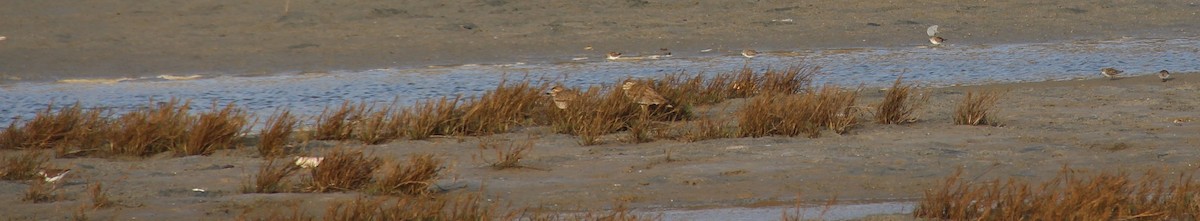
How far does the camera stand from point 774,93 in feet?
33.5

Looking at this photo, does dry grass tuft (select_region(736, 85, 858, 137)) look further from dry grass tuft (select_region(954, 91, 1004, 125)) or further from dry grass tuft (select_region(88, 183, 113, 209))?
dry grass tuft (select_region(88, 183, 113, 209))

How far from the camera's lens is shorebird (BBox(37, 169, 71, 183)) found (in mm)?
7070

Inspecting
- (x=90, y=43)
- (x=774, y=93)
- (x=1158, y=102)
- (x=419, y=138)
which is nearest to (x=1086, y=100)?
(x=1158, y=102)

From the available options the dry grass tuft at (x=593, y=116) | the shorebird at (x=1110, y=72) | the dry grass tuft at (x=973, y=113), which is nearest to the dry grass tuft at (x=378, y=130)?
the dry grass tuft at (x=593, y=116)

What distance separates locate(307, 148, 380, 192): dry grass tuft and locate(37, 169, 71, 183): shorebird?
1072 mm

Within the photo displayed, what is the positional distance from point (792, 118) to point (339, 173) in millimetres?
2677

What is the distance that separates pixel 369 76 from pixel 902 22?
220 inches

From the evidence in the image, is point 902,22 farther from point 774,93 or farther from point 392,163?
point 392,163

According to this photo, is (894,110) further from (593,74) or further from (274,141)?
(593,74)

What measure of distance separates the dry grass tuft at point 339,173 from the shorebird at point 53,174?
3.52 feet

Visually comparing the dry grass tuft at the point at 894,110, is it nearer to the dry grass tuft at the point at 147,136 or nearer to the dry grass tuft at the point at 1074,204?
the dry grass tuft at the point at 1074,204

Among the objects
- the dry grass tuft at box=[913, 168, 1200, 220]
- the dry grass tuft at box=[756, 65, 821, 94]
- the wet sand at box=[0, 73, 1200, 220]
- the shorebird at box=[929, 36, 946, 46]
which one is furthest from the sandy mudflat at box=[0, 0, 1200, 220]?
the dry grass tuft at box=[913, 168, 1200, 220]

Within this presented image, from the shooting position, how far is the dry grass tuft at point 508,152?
7.69 meters

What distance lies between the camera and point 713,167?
768 centimetres
